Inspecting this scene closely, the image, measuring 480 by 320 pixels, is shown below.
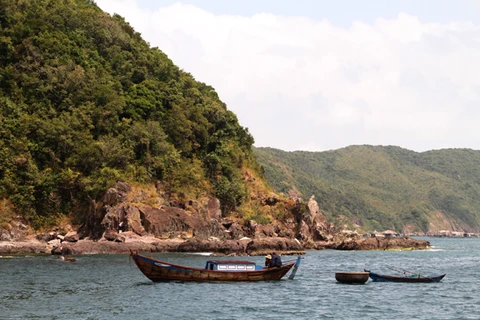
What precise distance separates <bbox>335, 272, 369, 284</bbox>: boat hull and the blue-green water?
2.37 ft

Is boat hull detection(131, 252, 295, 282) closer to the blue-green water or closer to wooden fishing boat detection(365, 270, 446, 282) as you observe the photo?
the blue-green water

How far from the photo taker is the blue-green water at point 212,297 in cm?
3847

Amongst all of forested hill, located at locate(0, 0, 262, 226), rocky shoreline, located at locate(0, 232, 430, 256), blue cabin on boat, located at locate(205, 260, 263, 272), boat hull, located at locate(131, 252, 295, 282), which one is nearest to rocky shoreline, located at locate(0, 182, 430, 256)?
rocky shoreline, located at locate(0, 232, 430, 256)

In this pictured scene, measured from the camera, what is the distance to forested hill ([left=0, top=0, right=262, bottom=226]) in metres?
95.7

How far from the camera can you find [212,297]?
44531 mm

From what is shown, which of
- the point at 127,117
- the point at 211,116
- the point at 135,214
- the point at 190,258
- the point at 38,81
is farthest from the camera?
the point at 211,116

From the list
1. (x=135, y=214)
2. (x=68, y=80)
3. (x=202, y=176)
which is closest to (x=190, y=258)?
(x=135, y=214)

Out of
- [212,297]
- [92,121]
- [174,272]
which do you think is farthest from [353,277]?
[92,121]

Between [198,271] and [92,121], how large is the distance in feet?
196

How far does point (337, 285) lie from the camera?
53.9m

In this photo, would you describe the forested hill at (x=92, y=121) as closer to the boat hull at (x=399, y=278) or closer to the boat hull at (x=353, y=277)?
the boat hull at (x=353, y=277)

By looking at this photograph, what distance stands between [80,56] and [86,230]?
121ft

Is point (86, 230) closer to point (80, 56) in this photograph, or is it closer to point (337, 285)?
point (80, 56)

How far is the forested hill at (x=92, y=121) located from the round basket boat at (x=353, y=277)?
4780cm
